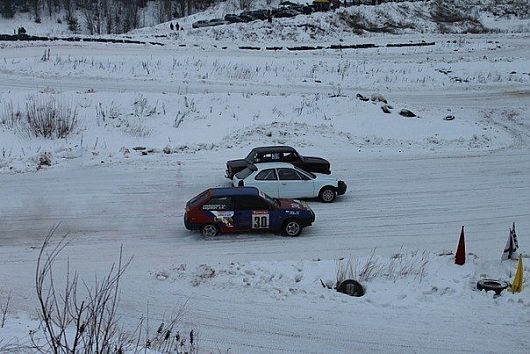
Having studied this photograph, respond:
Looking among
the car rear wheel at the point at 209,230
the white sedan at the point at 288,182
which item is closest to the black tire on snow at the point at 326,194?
the white sedan at the point at 288,182

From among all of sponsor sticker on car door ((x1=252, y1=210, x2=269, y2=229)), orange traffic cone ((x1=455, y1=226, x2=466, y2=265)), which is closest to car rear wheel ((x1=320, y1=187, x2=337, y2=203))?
sponsor sticker on car door ((x1=252, y1=210, x2=269, y2=229))

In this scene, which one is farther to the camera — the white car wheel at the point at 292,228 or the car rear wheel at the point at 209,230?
the white car wheel at the point at 292,228

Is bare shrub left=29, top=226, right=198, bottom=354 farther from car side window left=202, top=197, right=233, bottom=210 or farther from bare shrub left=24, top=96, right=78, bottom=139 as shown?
bare shrub left=24, top=96, right=78, bottom=139

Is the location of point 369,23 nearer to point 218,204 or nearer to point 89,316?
point 218,204

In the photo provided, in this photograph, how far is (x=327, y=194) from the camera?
19344 millimetres

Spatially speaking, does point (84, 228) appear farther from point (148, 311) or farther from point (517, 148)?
point (517, 148)

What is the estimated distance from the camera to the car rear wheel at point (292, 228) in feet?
53.9

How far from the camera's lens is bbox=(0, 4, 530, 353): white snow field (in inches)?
473

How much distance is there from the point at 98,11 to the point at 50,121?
59370 mm

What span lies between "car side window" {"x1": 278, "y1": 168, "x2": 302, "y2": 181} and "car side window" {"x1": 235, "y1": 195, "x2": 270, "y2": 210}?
2.71m

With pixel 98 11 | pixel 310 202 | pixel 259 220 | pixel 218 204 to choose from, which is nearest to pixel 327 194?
pixel 310 202

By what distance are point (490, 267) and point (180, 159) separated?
12828 millimetres

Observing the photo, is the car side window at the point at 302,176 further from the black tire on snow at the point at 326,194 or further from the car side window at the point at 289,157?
the car side window at the point at 289,157

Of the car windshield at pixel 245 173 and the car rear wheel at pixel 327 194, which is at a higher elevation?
the car windshield at pixel 245 173
